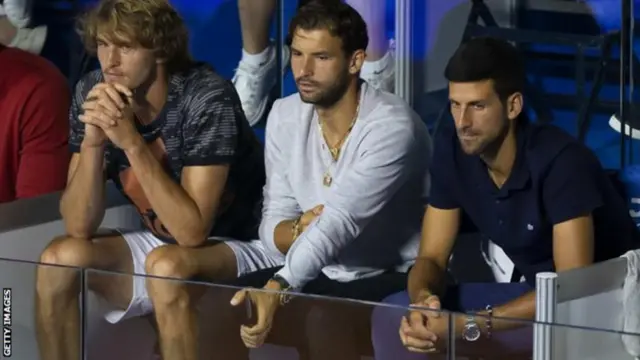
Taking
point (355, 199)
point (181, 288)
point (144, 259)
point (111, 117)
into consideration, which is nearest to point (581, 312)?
point (355, 199)

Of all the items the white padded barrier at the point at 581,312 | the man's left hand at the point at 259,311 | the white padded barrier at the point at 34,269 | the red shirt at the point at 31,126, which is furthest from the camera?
the red shirt at the point at 31,126

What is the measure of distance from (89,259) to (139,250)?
11 centimetres

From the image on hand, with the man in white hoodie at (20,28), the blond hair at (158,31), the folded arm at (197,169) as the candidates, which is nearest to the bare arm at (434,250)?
the folded arm at (197,169)

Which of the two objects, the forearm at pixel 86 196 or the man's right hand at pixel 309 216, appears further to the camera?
the forearm at pixel 86 196

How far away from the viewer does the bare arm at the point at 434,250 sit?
2.24 metres

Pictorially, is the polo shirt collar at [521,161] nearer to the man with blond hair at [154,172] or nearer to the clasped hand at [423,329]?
the clasped hand at [423,329]

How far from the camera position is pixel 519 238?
217cm

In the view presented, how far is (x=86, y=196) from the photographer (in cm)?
265

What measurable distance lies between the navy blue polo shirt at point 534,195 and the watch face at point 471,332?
0.22 metres

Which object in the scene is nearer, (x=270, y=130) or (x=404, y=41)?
(x=404, y=41)

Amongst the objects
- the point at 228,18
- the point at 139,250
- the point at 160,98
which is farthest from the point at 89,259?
the point at 228,18

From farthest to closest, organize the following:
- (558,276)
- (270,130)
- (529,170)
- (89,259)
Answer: (89,259)
(270,130)
(529,170)
(558,276)

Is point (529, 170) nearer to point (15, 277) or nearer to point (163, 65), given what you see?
point (163, 65)

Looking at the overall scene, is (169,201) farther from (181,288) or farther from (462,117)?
(462,117)
